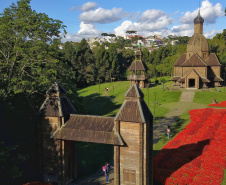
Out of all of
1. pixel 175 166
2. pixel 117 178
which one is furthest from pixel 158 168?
pixel 117 178

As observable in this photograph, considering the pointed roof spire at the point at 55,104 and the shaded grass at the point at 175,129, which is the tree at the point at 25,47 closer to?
the pointed roof spire at the point at 55,104

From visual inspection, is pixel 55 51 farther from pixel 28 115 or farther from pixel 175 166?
pixel 175 166

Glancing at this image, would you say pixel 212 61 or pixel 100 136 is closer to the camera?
pixel 100 136

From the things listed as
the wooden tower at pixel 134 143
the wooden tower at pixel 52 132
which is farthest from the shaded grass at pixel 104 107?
the wooden tower at pixel 134 143

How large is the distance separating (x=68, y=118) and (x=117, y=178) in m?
6.21

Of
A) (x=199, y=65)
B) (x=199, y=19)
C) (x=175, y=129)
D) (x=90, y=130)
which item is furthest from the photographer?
(x=199, y=19)

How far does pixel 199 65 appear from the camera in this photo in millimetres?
54688

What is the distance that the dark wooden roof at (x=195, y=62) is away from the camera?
180 feet

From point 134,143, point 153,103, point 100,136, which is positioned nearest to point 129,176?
point 134,143

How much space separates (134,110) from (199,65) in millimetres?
41441

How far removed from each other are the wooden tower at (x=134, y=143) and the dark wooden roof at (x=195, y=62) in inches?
1596

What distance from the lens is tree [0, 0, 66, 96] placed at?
21047 millimetres

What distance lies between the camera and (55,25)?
2341 centimetres

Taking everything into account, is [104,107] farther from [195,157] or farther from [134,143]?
[134,143]
